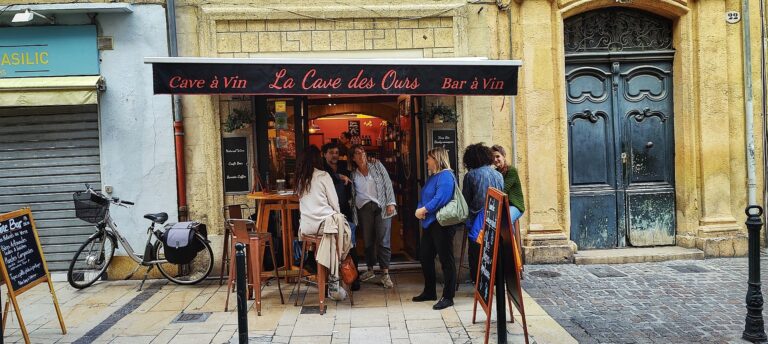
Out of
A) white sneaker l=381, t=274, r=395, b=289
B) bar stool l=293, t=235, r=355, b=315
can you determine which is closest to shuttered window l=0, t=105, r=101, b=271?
bar stool l=293, t=235, r=355, b=315

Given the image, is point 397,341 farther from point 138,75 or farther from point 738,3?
point 738,3

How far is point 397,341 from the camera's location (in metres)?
5.32

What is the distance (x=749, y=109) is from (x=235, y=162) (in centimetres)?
717

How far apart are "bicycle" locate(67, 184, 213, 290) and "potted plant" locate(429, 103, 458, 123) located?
11.0 ft

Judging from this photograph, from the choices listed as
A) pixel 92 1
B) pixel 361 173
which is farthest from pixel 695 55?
pixel 92 1

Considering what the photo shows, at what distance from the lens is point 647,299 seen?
21.5ft

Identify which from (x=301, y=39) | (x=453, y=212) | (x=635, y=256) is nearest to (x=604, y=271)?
(x=635, y=256)

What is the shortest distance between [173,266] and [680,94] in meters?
7.46

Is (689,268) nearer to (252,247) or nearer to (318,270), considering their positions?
(318,270)

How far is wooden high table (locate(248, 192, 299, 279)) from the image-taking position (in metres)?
6.91

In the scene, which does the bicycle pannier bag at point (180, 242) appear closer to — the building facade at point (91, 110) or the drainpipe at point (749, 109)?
the building facade at point (91, 110)

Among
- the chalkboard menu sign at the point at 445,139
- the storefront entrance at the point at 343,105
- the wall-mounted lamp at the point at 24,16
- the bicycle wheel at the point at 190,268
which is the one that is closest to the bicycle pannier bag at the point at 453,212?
the storefront entrance at the point at 343,105

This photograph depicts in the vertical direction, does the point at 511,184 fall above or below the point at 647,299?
above

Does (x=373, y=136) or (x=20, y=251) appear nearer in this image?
(x=20, y=251)
